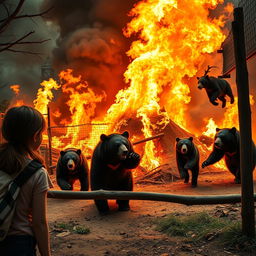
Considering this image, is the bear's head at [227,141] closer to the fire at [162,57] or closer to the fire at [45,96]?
the fire at [162,57]

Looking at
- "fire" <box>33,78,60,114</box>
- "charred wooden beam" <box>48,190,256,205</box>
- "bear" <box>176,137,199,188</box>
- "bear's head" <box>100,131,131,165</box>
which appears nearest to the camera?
"charred wooden beam" <box>48,190,256,205</box>

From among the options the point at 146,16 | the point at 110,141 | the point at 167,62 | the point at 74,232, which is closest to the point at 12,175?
the point at 74,232

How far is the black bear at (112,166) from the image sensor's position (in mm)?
6051

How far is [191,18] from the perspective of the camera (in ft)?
46.5

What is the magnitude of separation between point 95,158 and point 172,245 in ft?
8.83

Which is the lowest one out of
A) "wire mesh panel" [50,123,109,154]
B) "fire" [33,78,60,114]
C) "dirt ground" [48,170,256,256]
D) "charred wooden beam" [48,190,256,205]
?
"dirt ground" [48,170,256,256]

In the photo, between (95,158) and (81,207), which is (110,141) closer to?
(95,158)

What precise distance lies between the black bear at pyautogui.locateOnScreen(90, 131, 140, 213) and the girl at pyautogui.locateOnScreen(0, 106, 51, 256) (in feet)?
12.8

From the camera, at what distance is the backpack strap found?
1877mm

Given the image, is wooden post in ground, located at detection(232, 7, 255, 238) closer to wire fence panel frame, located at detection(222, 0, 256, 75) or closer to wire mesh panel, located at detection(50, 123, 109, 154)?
wire fence panel frame, located at detection(222, 0, 256, 75)

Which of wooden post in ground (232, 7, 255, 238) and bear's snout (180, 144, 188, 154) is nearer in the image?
wooden post in ground (232, 7, 255, 238)

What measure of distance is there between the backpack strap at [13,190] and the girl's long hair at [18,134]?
0.14ft

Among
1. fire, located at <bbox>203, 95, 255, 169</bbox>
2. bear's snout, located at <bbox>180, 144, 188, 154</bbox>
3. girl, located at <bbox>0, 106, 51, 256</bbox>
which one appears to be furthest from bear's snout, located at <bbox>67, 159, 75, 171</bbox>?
fire, located at <bbox>203, 95, 255, 169</bbox>

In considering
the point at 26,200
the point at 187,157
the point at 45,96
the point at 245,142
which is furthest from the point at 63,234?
the point at 45,96
